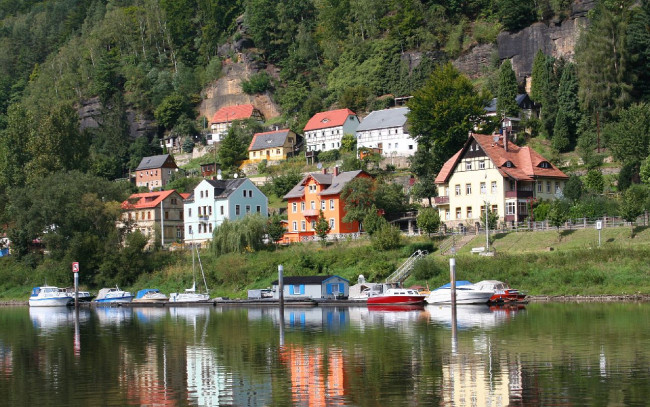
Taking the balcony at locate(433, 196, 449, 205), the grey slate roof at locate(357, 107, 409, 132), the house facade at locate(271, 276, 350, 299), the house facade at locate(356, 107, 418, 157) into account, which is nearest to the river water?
the house facade at locate(271, 276, 350, 299)

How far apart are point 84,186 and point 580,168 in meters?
53.0

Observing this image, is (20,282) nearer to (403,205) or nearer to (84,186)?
(84,186)

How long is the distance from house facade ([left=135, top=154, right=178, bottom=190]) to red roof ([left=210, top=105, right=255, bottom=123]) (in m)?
14.8

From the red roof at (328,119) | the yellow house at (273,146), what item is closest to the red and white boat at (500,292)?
the red roof at (328,119)

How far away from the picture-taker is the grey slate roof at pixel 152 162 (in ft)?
475

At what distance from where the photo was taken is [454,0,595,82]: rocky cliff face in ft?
408

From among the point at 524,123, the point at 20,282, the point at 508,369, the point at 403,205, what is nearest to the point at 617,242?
the point at 403,205

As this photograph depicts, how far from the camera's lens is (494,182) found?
8500cm

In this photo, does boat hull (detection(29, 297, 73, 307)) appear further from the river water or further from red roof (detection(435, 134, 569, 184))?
red roof (detection(435, 134, 569, 184))

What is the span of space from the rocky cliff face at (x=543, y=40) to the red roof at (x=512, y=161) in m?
39.8

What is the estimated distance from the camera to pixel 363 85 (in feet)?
474

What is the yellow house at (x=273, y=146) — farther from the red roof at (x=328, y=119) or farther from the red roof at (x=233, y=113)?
the red roof at (x=233, y=113)

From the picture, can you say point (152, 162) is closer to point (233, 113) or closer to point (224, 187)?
point (233, 113)

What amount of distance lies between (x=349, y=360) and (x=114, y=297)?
51366 mm
